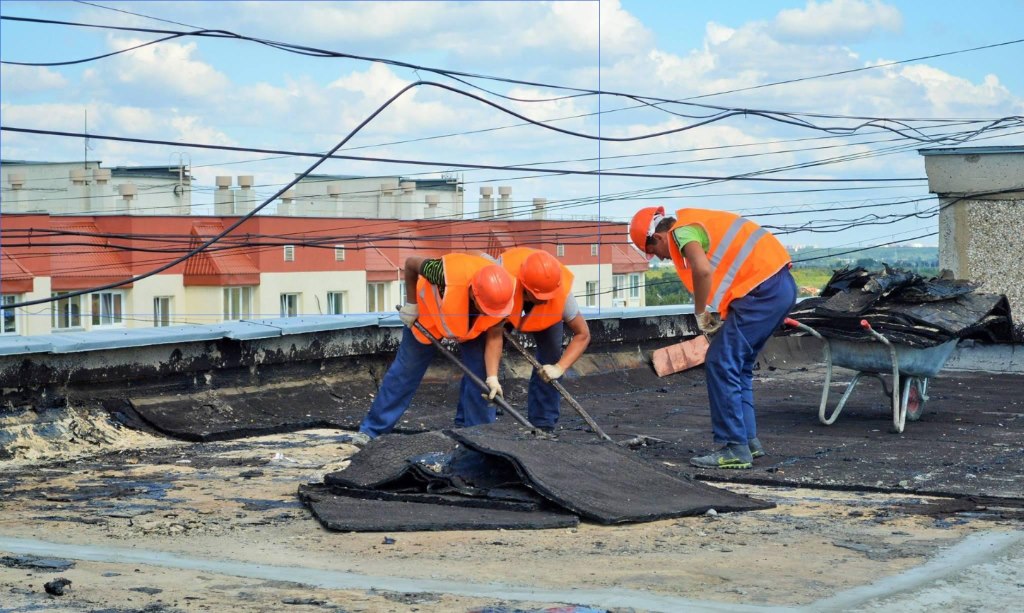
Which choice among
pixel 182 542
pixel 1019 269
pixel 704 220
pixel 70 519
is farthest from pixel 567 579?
pixel 1019 269

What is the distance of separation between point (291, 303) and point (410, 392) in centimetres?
3241

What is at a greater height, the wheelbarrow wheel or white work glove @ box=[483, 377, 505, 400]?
white work glove @ box=[483, 377, 505, 400]

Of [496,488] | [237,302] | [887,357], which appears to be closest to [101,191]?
[237,302]

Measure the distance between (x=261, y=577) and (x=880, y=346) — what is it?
5.02 m

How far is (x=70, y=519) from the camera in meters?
5.31

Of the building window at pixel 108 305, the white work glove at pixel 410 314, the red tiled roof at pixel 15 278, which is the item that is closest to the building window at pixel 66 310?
the building window at pixel 108 305

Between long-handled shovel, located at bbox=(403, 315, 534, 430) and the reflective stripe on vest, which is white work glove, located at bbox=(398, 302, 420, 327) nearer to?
long-handled shovel, located at bbox=(403, 315, 534, 430)

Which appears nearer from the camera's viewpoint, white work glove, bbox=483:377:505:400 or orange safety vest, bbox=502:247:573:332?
white work glove, bbox=483:377:505:400

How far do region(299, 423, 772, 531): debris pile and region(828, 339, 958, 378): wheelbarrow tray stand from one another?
2.68 metres

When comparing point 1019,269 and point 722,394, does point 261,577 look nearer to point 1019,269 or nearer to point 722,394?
point 722,394

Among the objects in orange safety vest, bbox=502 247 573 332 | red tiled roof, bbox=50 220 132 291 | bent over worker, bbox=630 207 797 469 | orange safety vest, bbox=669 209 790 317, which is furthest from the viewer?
red tiled roof, bbox=50 220 132 291

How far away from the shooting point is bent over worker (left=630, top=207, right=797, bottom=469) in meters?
6.95

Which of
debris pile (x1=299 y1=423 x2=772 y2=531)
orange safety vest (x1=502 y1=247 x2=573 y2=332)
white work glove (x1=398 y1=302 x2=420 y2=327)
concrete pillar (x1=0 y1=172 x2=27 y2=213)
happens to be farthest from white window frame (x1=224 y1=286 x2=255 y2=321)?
debris pile (x1=299 y1=423 x2=772 y2=531)

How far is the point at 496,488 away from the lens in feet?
18.4
